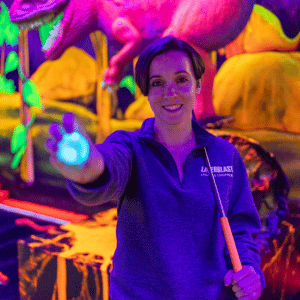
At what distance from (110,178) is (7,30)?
8.74 feet

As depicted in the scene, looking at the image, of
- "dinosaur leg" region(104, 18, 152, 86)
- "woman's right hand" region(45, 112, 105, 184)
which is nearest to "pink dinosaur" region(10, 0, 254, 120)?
"dinosaur leg" region(104, 18, 152, 86)

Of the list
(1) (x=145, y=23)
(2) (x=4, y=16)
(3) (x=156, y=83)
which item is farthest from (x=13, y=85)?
(3) (x=156, y=83)

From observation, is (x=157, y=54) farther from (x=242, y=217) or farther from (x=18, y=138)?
(x=18, y=138)

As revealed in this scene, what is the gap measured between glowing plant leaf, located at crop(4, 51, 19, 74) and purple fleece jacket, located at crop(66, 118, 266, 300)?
2.40 meters

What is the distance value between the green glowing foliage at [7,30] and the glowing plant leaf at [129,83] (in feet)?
3.79

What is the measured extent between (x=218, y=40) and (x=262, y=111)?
0.42 m

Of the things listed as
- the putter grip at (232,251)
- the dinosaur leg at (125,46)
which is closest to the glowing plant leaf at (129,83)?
the dinosaur leg at (125,46)

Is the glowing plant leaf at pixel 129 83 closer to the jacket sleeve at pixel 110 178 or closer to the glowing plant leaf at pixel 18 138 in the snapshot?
the glowing plant leaf at pixel 18 138

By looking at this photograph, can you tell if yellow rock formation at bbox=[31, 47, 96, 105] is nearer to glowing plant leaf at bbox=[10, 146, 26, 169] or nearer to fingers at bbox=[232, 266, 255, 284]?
glowing plant leaf at bbox=[10, 146, 26, 169]

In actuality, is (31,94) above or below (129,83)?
below

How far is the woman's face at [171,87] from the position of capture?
0.61 meters

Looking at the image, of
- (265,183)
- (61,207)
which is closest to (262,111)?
(265,183)

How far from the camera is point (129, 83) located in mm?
2049

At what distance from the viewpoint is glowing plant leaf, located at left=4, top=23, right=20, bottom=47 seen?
8.56 ft
